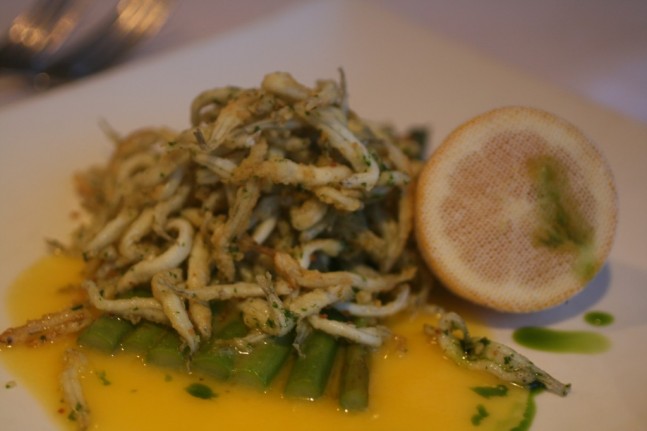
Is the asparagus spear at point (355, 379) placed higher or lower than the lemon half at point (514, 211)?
lower

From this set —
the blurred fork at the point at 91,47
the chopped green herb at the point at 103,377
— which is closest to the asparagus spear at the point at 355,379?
the chopped green herb at the point at 103,377

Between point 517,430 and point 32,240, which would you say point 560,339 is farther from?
point 32,240

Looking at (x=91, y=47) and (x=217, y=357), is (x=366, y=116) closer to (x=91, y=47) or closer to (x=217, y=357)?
(x=91, y=47)

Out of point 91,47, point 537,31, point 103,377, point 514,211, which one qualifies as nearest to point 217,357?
point 103,377

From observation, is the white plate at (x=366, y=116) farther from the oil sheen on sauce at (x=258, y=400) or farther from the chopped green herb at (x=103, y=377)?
the chopped green herb at (x=103, y=377)

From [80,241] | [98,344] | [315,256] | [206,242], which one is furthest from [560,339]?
[80,241]

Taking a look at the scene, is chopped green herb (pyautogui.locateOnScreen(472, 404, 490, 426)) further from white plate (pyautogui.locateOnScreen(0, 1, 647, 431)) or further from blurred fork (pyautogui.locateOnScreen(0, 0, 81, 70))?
blurred fork (pyautogui.locateOnScreen(0, 0, 81, 70))
